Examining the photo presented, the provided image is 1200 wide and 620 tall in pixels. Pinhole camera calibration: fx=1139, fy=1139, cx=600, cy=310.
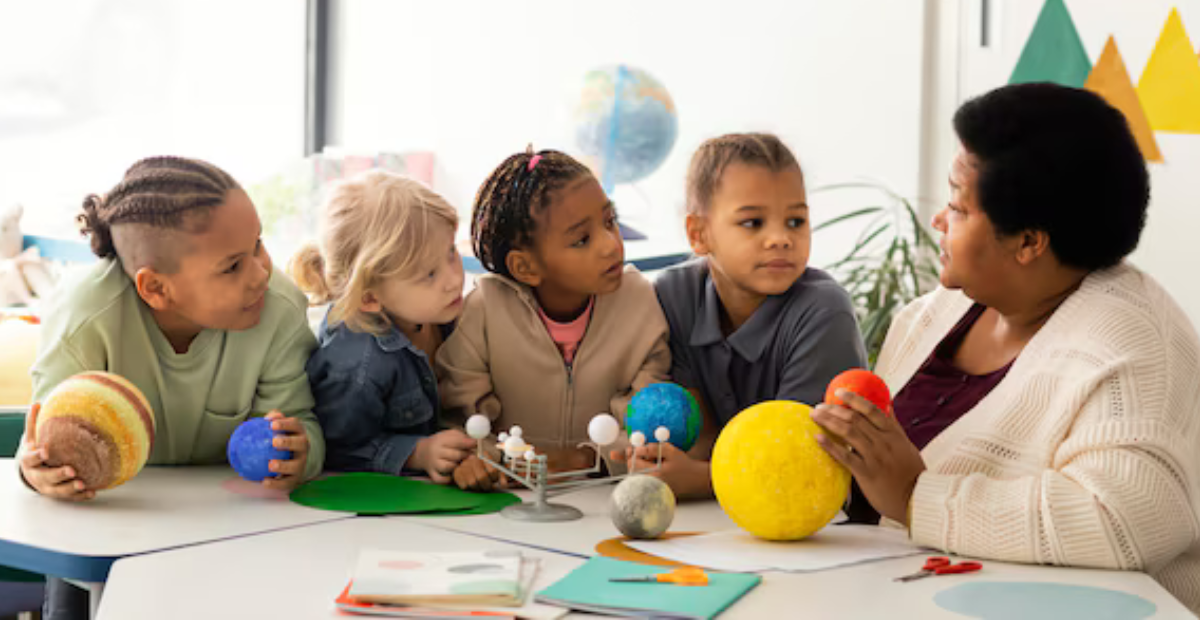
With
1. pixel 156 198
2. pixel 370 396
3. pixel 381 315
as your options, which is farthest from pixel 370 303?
pixel 156 198

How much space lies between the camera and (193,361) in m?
1.88

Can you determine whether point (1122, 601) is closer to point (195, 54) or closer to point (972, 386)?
point (972, 386)

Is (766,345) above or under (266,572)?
above

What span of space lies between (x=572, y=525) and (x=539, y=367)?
475 millimetres

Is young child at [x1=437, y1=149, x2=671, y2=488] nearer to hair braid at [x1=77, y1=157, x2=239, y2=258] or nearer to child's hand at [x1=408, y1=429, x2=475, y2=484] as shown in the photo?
child's hand at [x1=408, y1=429, x2=475, y2=484]

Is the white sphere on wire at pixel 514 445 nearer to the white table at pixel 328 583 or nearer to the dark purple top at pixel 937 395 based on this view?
the white table at pixel 328 583

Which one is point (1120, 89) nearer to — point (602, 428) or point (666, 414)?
point (666, 414)

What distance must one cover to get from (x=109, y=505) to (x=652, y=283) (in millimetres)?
983

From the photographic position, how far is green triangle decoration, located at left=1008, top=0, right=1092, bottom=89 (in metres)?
3.52

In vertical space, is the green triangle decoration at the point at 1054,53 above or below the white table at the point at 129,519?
above

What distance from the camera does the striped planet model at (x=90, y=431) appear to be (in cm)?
155

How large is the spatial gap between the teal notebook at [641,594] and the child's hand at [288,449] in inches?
23.1

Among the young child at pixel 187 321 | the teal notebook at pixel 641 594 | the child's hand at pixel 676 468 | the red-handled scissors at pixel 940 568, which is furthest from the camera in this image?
the young child at pixel 187 321

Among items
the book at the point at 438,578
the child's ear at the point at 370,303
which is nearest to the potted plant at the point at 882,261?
the child's ear at the point at 370,303
